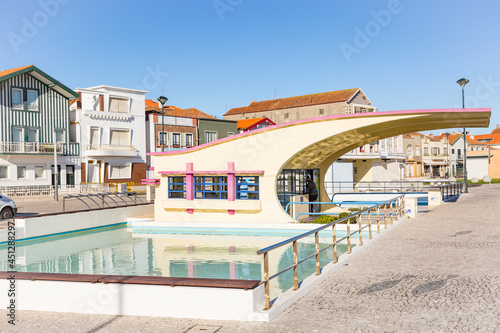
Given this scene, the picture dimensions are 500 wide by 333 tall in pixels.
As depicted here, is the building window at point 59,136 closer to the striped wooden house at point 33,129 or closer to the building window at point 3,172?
the striped wooden house at point 33,129

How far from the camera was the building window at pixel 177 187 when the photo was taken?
21.6 m

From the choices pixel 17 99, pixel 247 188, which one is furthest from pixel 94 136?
pixel 247 188

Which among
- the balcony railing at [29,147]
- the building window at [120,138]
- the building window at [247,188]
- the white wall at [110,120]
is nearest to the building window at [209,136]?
the white wall at [110,120]

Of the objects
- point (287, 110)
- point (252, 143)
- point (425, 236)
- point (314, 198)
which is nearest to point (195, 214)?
point (252, 143)

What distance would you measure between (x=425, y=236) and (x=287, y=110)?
177 feet

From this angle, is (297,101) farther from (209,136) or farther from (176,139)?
(176,139)

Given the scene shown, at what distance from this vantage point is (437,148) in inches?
3469

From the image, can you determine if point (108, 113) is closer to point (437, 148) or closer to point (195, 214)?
point (195, 214)

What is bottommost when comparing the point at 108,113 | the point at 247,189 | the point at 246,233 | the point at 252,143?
the point at 246,233

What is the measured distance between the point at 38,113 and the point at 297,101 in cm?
3709

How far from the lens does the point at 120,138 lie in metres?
46.5

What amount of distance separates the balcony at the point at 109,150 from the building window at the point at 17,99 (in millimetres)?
6803

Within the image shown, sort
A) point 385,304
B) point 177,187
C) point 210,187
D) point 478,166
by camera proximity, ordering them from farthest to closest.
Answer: point 478,166, point 177,187, point 210,187, point 385,304

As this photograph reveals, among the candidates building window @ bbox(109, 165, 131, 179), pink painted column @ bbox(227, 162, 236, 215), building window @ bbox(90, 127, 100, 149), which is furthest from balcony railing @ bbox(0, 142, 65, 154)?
pink painted column @ bbox(227, 162, 236, 215)
